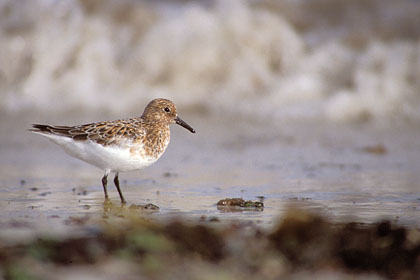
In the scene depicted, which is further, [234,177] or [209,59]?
[209,59]

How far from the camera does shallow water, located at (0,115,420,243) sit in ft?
17.4

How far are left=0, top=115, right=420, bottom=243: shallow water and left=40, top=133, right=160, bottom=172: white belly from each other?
32 cm

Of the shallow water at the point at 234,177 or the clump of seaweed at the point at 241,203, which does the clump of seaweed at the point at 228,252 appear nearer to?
the shallow water at the point at 234,177

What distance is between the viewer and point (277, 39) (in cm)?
1249

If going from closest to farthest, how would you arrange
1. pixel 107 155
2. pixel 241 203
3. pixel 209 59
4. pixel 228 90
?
1. pixel 241 203
2. pixel 107 155
3. pixel 228 90
4. pixel 209 59

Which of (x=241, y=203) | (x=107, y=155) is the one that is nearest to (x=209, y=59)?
(x=107, y=155)

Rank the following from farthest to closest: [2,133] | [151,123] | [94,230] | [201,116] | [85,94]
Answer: [85,94] < [201,116] < [2,133] < [151,123] < [94,230]

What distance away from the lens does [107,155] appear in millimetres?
5961

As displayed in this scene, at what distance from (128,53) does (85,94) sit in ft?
4.03

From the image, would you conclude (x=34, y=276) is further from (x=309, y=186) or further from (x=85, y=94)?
A: (x=85, y=94)

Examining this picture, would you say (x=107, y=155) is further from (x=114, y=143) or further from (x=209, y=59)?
(x=209, y=59)

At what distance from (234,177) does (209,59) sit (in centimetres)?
505

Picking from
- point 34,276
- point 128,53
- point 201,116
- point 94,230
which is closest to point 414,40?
point 201,116

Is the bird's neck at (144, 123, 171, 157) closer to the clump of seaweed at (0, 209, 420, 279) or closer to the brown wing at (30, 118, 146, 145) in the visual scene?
the brown wing at (30, 118, 146, 145)
